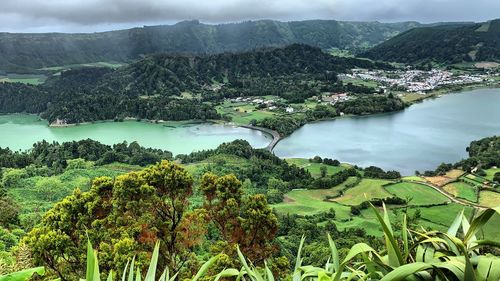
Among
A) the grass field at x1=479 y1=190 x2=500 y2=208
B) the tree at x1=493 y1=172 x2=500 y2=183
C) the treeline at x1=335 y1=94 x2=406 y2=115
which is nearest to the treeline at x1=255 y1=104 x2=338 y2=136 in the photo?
the treeline at x1=335 y1=94 x2=406 y2=115

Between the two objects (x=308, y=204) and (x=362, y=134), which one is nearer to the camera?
(x=308, y=204)

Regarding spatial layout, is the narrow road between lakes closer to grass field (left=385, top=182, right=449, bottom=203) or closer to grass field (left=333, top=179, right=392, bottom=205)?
grass field (left=333, top=179, right=392, bottom=205)

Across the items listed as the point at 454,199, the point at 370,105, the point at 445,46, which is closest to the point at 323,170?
the point at 454,199

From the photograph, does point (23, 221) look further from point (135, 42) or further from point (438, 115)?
point (135, 42)

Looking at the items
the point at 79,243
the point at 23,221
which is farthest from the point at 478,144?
the point at 79,243

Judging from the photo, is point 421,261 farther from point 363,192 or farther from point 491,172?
point 491,172

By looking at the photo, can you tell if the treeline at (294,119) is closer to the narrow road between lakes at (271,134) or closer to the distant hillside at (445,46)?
the narrow road between lakes at (271,134)

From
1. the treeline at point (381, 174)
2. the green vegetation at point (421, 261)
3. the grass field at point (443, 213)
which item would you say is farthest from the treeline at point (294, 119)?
the green vegetation at point (421, 261)
